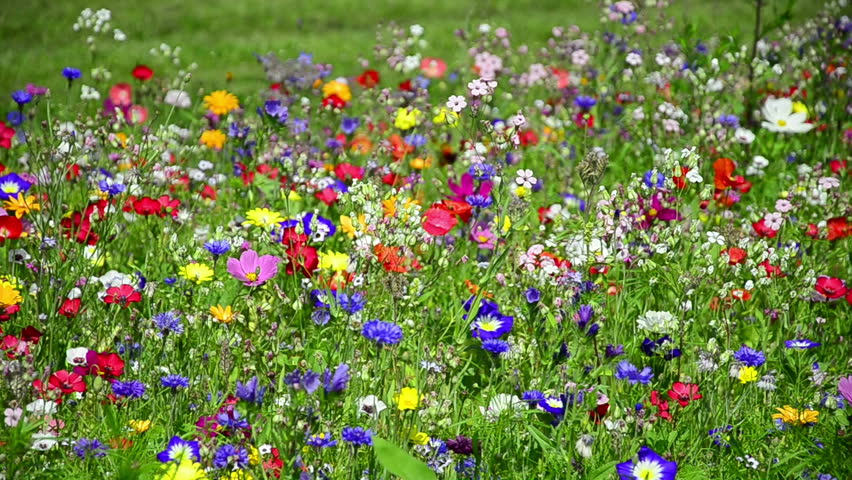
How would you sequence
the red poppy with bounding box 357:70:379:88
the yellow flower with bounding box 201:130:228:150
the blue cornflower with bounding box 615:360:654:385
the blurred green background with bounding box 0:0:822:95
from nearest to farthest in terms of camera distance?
the blue cornflower with bounding box 615:360:654:385, the yellow flower with bounding box 201:130:228:150, the red poppy with bounding box 357:70:379:88, the blurred green background with bounding box 0:0:822:95

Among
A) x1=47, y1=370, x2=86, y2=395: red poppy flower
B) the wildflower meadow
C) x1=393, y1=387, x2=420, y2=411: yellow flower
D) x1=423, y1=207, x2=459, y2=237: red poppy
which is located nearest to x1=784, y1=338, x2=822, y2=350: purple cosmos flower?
the wildflower meadow

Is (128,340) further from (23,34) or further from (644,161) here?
(23,34)

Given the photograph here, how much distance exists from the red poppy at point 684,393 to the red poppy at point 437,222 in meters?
0.85

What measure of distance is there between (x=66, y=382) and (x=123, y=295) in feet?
1.19

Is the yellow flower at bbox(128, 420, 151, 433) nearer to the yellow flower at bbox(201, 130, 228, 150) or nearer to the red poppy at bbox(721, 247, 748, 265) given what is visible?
the red poppy at bbox(721, 247, 748, 265)

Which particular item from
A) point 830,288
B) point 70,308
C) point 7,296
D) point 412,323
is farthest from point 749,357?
point 7,296

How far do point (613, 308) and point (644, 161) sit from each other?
65.4 inches

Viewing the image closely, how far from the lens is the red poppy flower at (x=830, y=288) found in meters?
2.86

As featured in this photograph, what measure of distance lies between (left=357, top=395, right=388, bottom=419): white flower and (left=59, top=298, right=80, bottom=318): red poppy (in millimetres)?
889

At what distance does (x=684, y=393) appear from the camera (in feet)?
7.71

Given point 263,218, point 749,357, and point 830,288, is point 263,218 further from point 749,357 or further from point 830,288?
point 830,288

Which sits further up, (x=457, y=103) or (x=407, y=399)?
(x=457, y=103)

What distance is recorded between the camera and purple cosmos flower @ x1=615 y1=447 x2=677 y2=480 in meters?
1.98

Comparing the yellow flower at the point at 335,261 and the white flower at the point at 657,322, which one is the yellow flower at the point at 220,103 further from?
the white flower at the point at 657,322
